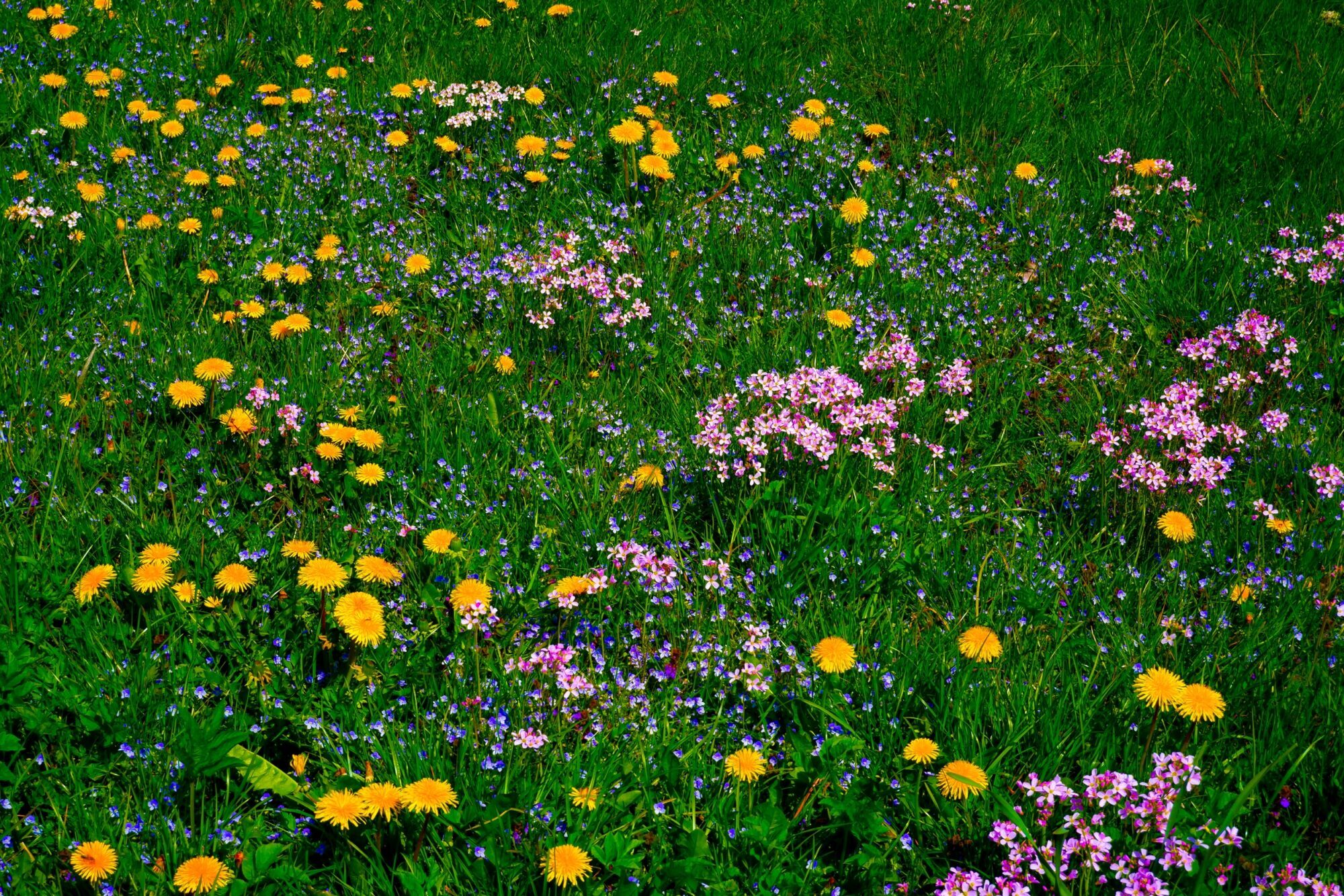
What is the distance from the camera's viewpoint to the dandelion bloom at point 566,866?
7.16 feet

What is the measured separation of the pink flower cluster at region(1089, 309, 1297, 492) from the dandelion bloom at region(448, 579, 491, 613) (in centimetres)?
210

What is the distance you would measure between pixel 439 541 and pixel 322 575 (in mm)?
359

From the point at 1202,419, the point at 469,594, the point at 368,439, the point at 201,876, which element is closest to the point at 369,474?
the point at 368,439

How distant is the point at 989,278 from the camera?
4504 mm

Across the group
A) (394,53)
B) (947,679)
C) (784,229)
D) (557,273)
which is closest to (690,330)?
(557,273)

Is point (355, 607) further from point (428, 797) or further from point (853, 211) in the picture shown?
A: point (853, 211)

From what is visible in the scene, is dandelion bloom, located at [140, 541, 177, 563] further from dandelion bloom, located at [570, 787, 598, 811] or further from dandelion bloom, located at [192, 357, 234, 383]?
dandelion bloom, located at [570, 787, 598, 811]

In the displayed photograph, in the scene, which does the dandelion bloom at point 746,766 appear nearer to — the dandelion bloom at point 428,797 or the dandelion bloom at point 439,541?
the dandelion bloom at point 428,797

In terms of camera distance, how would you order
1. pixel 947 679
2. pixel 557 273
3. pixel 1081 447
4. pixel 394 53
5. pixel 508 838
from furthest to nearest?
pixel 394 53, pixel 557 273, pixel 1081 447, pixel 947 679, pixel 508 838

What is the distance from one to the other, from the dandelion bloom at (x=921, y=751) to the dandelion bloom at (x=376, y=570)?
57.0 inches

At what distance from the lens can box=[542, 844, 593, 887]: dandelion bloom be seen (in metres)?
2.18

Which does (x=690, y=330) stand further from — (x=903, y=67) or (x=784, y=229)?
(x=903, y=67)

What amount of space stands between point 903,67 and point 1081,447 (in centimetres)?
288

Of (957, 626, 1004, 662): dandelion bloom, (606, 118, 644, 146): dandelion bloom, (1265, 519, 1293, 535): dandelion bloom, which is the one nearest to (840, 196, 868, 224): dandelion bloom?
(606, 118, 644, 146): dandelion bloom
